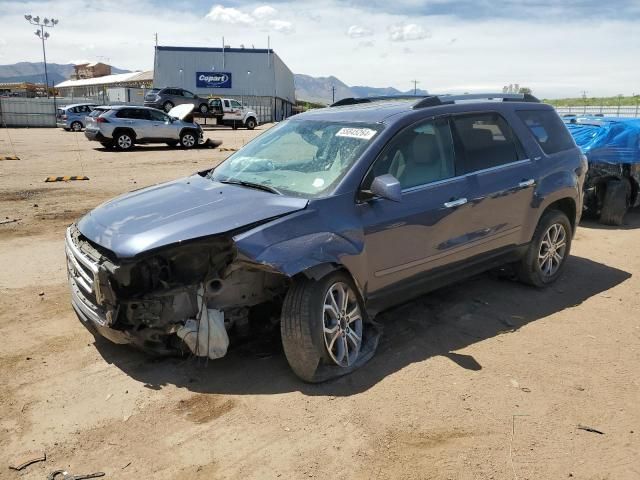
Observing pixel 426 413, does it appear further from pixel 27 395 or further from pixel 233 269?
pixel 27 395

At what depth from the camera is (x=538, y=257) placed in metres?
5.39

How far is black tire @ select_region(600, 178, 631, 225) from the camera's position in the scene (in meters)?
8.35

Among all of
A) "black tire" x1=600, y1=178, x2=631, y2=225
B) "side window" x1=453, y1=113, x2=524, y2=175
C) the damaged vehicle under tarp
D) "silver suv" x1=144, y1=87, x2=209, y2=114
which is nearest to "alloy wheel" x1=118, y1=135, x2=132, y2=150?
"silver suv" x1=144, y1=87, x2=209, y2=114

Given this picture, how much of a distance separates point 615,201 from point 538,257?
3783mm

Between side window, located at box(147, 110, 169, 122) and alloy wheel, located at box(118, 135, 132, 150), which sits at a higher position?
side window, located at box(147, 110, 169, 122)

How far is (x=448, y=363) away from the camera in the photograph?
403cm

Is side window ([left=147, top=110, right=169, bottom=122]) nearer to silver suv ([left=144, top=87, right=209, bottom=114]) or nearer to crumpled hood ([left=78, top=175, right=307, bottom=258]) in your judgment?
silver suv ([left=144, top=87, right=209, bottom=114])

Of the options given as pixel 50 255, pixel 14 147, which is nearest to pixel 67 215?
pixel 50 255

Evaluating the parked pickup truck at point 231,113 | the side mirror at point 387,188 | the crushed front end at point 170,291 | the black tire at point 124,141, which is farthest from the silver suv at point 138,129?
the side mirror at point 387,188

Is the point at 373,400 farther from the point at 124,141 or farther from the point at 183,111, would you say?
the point at 183,111

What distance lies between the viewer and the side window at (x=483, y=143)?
4.64 m

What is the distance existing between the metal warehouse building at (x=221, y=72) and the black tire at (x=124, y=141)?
31897 mm

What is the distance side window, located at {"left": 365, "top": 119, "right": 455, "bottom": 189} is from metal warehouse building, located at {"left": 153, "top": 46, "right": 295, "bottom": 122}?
48.4 m

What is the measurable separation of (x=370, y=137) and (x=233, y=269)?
1.41m
